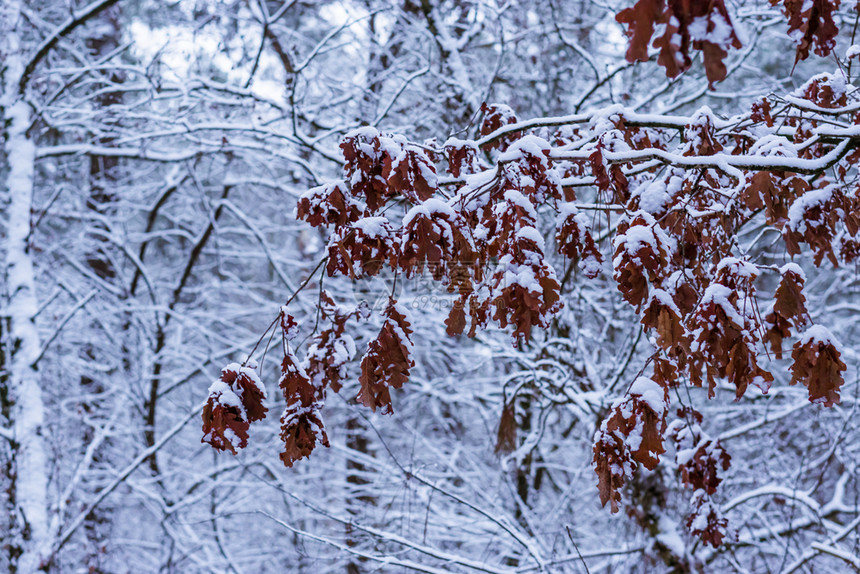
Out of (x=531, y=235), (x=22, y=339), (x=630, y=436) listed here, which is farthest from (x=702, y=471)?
(x=22, y=339)

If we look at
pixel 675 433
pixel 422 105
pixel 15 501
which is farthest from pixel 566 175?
pixel 15 501

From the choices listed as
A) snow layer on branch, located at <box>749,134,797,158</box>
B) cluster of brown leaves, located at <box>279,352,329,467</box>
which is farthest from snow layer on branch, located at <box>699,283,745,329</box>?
cluster of brown leaves, located at <box>279,352,329,467</box>

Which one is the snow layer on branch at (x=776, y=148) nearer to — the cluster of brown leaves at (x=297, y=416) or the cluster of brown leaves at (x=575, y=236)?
the cluster of brown leaves at (x=575, y=236)

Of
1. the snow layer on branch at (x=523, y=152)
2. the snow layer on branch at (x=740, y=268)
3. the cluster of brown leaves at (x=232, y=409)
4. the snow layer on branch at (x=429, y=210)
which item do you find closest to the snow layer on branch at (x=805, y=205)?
the snow layer on branch at (x=740, y=268)

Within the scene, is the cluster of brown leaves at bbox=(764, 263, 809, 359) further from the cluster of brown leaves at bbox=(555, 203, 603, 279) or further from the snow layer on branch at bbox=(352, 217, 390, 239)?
the snow layer on branch at bbox=(352, 217, 390, 239)

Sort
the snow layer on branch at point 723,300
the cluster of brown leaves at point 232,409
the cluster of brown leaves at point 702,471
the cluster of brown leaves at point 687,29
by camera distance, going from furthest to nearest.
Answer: the cluster of brown leaves at point 702,471 → the cluster of brown leaves at point 232,409 → the snow layer on branch at point 723,300 → the cluster of brown leaves at point 687,29

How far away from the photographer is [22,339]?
4.84 m

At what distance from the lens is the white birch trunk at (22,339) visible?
4.57m

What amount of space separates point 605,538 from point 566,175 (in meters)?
3.90

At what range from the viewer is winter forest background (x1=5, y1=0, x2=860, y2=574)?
184 centimetres

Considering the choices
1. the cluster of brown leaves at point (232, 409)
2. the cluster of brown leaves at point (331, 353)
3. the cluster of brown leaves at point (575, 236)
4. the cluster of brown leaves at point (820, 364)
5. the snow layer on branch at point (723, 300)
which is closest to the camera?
the snow layer on branch at point (723, 300)

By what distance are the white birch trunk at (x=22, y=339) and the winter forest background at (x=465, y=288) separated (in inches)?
0.9

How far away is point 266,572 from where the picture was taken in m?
8.32

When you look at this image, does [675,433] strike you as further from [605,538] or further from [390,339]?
[605,538]
